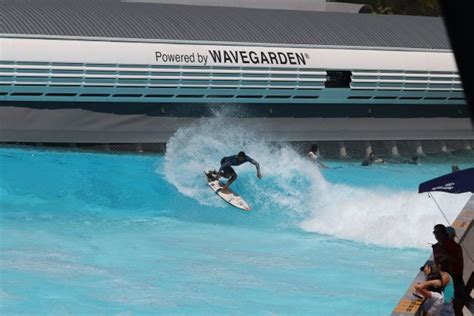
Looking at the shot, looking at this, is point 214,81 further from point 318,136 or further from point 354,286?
point 354,286

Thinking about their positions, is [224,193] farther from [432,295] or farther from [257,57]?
[432,295]

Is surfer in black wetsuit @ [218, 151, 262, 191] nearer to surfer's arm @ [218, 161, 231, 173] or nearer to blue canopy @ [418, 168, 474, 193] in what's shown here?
surfer's arm @ [218, 161, 231, 173]

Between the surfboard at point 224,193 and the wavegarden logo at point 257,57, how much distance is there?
5559 mm

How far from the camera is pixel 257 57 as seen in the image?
25000 mm

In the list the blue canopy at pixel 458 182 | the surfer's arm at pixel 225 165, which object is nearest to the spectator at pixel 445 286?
the blue canopy at pixel 458 182

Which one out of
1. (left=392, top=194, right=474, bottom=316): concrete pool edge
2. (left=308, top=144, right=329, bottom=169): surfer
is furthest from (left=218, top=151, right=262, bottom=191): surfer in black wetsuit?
(left=392, top=194, right=474, bottom=316): concrete pool edge

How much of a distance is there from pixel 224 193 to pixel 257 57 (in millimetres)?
6595

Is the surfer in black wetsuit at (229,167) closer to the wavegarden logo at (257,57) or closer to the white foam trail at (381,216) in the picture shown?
the white foam trail at (381,216)

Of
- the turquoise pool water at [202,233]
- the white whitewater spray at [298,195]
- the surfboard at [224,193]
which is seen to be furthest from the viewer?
the surfboard at [224,193]

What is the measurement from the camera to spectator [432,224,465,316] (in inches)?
353

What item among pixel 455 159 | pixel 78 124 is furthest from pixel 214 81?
pixel 455 159

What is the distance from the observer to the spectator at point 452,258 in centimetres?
896

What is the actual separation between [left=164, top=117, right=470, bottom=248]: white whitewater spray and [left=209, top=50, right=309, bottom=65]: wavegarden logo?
155 cm

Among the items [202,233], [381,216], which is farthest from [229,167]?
[381,216]
